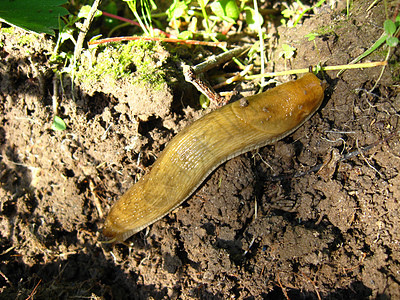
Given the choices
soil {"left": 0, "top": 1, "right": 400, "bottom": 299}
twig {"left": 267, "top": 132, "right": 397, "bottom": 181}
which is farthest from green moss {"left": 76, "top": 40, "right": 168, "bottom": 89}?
twig {"left": 267, "top": 132, "right": 397, "bottom": 181}

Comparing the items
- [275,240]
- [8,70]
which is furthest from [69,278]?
[8,70]

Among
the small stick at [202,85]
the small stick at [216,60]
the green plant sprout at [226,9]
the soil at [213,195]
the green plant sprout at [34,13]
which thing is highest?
the green plant sprout at [226,9]

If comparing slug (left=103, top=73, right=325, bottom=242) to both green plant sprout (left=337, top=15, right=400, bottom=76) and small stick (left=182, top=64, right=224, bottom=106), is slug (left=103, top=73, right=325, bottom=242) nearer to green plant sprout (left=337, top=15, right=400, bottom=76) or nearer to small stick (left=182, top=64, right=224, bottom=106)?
small stick (left=182, top=64, right=224, bottom=106)

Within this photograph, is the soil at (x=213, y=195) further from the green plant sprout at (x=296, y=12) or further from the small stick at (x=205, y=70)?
the small stick at (x=205, y=70)

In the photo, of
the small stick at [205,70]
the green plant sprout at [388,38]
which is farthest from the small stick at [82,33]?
the green plant sprout at [388,38]

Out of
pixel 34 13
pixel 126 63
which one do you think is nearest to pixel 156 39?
pixel 126 63

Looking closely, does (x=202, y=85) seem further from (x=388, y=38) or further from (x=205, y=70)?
(x=388, y=38)
